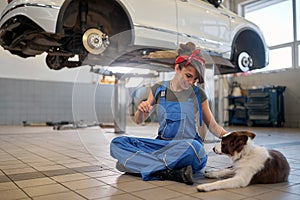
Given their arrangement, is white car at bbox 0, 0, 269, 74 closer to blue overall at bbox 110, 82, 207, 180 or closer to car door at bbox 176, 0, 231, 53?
car door at bbox 176, 0, 231, 53

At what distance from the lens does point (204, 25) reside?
343cm

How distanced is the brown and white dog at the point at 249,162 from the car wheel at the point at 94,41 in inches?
62.6

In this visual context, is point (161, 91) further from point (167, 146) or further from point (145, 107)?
point (167, 146)

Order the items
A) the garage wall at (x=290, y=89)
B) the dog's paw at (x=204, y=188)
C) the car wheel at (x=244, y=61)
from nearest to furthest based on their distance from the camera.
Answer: the dog's paw at (x=204, y=188), the car wheel at (x=244, y=61), the garage wall at (x=290, y=89)

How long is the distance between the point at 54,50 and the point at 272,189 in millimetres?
2544

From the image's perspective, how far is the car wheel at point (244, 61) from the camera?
13.5 feet

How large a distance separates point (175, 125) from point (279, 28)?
5.99 meters

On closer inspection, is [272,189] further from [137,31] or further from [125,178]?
[137,31]

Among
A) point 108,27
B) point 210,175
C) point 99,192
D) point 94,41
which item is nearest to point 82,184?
point 99,192

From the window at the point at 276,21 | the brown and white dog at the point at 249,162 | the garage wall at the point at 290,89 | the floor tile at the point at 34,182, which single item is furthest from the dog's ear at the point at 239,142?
the window at the point at 276,21

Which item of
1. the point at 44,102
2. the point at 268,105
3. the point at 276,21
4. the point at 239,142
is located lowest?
the point at 239,142

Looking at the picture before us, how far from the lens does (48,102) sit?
768 centimetres

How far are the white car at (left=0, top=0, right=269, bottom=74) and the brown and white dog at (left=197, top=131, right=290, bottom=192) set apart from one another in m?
1.53

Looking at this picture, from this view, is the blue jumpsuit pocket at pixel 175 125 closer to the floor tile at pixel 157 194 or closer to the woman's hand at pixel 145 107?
the woman's hand at pixel 145 107
